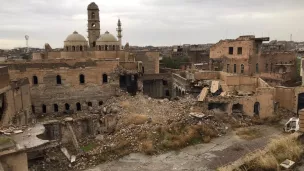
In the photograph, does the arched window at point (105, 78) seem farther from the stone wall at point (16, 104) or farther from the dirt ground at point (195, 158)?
the dirt ground at point (195, 158)

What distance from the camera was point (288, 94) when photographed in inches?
832

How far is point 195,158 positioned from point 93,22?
90.5 ft

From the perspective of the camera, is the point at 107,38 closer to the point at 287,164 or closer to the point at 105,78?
the point at 105,78

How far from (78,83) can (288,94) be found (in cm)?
1760

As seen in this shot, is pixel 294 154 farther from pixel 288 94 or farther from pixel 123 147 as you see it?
pixel 288 94

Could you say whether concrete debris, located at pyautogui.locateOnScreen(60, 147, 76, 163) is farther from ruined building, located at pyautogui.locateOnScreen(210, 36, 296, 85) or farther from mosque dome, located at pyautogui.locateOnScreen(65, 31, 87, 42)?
ruined building, located at pyautogui.locateOnScreen(210, 36, 296, 85)

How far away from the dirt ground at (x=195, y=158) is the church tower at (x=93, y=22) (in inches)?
969

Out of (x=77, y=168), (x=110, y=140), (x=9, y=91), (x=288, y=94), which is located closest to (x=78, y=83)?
(x=9, y=91)

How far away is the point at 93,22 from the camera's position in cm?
→ 3734

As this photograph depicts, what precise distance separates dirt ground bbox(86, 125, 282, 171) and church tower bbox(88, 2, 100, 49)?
24.6m

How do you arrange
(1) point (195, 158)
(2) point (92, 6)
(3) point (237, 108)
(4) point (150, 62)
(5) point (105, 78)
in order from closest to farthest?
(1) point (195, 158)
(3) point (237, 108)
(5) point (105, 78)
(4) point (150, 62)
(2) point (92, 6)

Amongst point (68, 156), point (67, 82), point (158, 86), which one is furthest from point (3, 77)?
point (158, 86)

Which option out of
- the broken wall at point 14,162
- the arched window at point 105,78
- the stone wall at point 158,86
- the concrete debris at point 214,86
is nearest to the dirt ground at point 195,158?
the broken wall at point 14,162

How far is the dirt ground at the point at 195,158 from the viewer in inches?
556
